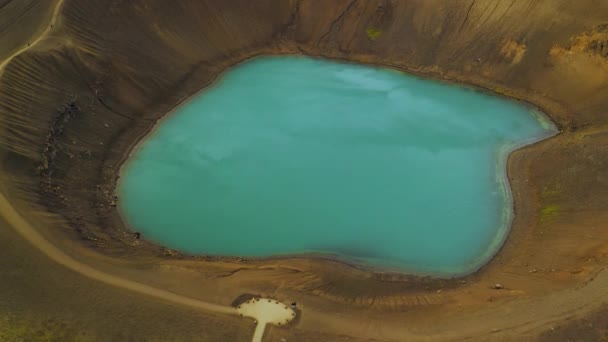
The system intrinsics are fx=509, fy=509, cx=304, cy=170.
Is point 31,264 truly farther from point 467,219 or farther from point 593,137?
point 593,137

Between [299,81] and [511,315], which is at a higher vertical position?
[299,81]

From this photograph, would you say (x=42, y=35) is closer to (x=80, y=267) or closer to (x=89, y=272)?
(x=80, y=267)

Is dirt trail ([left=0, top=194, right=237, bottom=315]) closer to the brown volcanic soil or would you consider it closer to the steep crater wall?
→ the brown volcanic soil

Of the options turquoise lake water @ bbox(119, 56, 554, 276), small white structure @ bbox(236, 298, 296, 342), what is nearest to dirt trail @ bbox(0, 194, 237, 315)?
small white structure @ bbox(236, 298, 296, 342)

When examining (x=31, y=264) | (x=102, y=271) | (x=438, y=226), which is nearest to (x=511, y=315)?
(x=438, y=226)

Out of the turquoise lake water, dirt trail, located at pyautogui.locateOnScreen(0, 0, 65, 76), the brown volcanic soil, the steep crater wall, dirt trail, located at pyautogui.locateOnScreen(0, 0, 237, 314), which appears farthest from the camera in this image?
dirt trail, located at pyautogui.locateOnScreen(0, 0, 65, 76)

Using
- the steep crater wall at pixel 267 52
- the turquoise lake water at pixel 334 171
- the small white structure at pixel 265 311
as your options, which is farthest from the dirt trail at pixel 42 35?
the small white structure at pixel 265 311
